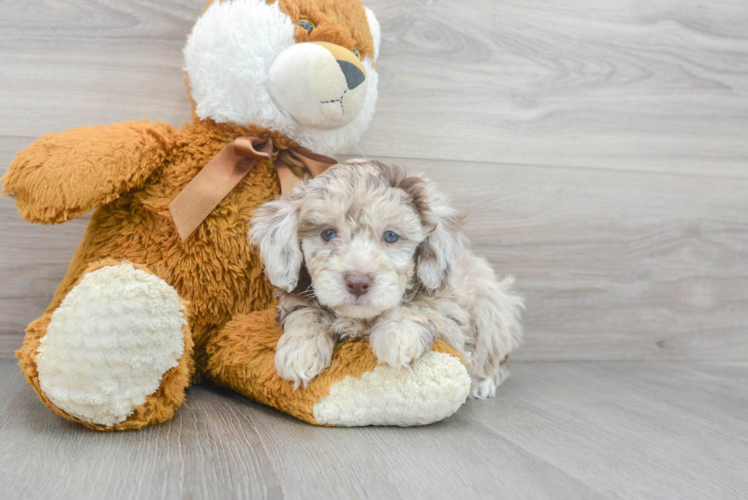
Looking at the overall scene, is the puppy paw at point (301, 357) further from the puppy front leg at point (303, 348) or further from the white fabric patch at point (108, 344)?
the white fabric patch at point (108, 344)

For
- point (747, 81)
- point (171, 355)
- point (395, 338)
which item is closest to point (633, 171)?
point (747, 81)

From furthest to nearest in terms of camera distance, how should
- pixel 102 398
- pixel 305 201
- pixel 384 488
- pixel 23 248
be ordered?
pixel 23 248
pixel 305 201
pixel 102 398
pixel 384 488

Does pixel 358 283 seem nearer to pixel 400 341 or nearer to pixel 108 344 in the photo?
pixel 400 341

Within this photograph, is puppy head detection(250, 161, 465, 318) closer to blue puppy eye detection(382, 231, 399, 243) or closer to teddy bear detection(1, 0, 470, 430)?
blue puppy eye detection(382, 231, 399, 243)

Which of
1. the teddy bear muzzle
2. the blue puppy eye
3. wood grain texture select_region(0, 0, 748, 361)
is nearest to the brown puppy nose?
the blue puppy eye

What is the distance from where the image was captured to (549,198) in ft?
5.33

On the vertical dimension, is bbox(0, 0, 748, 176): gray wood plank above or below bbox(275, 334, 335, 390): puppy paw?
above

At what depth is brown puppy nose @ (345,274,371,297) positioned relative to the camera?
2.98ft

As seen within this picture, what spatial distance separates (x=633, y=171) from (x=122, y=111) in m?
1.42

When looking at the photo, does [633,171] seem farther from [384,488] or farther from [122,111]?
[122,111]

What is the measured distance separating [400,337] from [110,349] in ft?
1.50

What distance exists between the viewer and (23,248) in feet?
4.49

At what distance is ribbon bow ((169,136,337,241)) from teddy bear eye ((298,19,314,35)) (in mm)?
228

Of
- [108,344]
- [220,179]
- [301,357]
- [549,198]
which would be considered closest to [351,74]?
[220,179]
